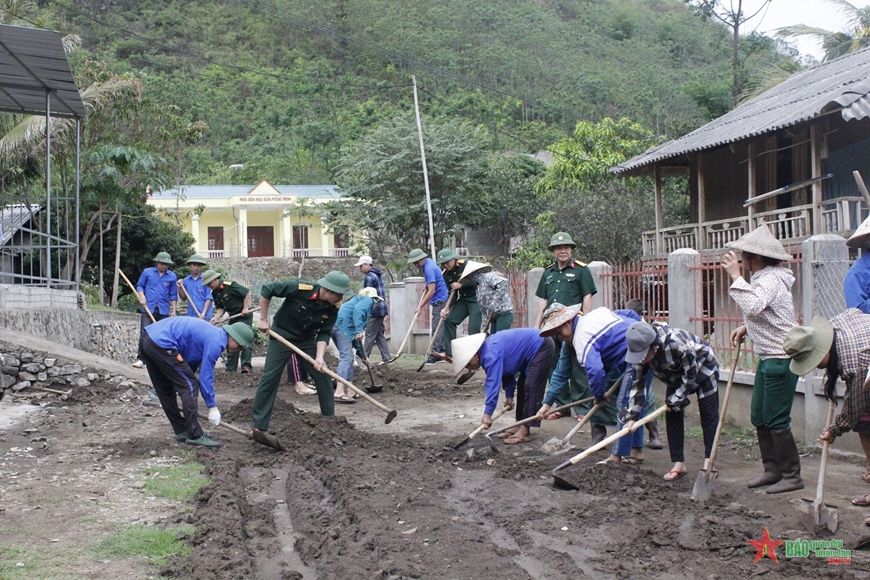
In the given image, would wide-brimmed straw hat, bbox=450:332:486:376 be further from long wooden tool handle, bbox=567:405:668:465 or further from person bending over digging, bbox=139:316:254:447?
person bending over digging, bbox=139:316:254:447

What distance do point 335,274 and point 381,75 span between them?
215 feet

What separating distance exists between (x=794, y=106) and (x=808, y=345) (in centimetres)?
1174

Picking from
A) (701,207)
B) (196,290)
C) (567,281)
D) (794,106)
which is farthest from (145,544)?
(701,207)

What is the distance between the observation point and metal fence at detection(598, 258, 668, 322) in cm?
970

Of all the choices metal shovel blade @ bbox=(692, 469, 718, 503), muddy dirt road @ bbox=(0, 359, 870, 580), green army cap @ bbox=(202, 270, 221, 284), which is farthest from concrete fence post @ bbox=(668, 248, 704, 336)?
green army cap @ bbox=(202, 270, 221, 284)

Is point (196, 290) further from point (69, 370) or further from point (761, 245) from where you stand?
point (761, 245)

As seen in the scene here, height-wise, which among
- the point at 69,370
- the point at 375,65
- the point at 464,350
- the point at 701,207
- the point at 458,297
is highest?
the point at 375,65

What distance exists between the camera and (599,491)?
600 centimetres

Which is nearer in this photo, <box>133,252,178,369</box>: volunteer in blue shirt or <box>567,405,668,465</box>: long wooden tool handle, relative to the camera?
<box>567,405,668,465</box>: long wooden tool handle

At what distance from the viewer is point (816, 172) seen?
15.0m

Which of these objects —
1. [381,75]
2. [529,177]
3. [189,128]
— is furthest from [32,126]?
[381,75]

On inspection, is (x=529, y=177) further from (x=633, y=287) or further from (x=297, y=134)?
(x=297, y=134)

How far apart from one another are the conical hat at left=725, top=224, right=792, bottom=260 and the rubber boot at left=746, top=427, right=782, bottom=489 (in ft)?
3.92

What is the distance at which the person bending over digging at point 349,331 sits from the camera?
1073 centimetres
